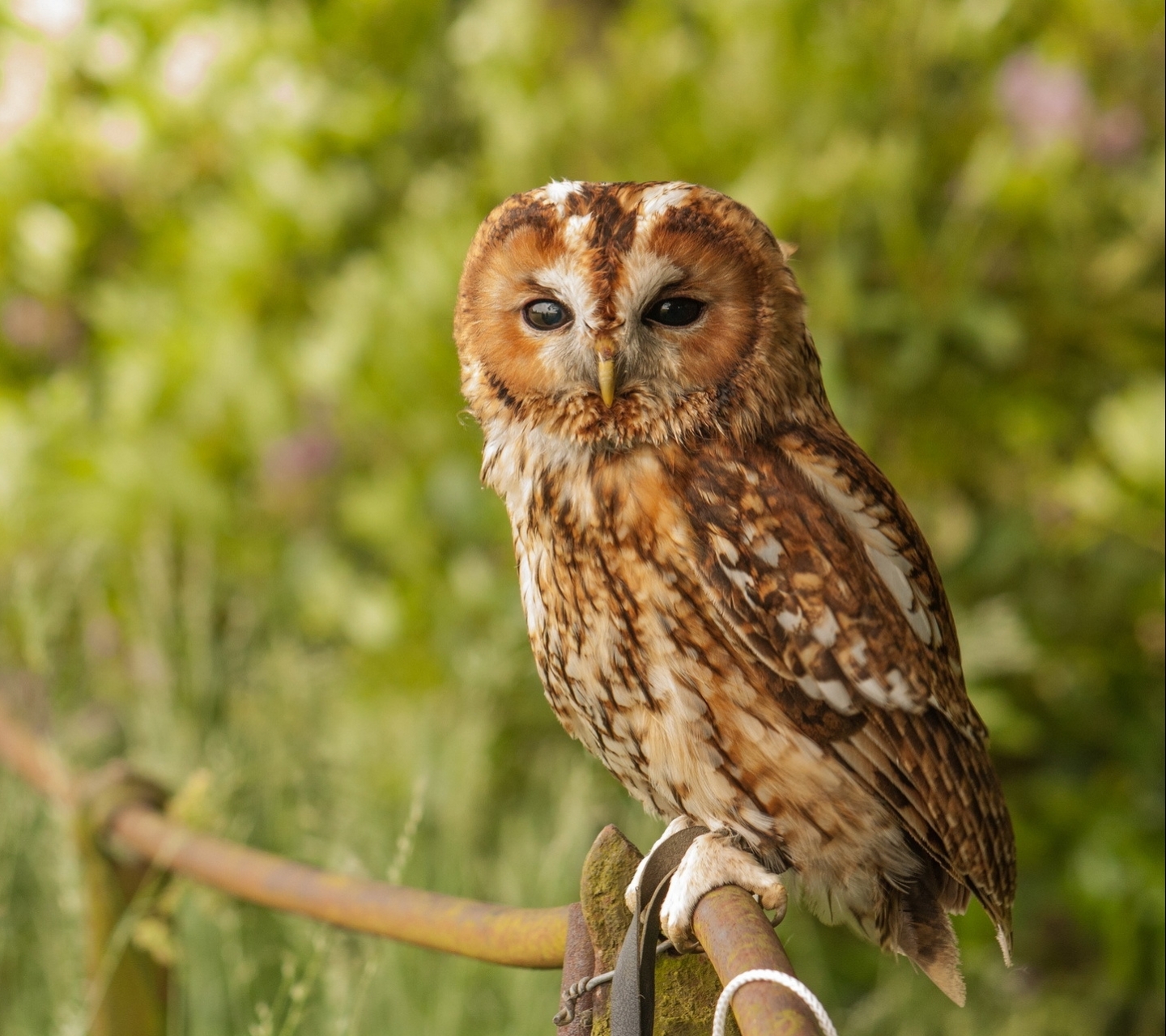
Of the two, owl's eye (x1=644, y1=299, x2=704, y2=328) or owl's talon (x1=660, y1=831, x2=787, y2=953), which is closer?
owl's talon (x1=660, y1=831, x2=787, y2=953)

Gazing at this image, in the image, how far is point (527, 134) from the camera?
2.35 metres

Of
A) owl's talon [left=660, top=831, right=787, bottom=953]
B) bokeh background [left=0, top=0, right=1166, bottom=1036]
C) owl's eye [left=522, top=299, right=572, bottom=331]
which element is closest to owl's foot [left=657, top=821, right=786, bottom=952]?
owl's talon [left=660, top=831, right=787, bottom=953]

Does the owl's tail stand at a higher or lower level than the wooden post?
higher

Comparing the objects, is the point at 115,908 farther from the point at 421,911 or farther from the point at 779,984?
the point at 779,984

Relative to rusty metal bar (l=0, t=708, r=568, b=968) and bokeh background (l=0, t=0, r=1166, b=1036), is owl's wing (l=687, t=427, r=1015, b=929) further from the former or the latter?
bokeh background (l=0, t=0, r=1166, b=1036)

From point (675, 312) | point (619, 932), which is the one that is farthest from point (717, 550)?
point (619, 932)

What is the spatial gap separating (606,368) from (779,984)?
0.61 meters

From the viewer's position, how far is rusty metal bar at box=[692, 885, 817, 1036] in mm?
619

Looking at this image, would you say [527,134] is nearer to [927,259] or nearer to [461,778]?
[927,259]

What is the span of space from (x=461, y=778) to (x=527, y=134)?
119 cm

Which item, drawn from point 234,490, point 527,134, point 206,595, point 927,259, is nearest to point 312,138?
point 527,134

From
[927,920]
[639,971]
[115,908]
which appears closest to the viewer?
[639,971]

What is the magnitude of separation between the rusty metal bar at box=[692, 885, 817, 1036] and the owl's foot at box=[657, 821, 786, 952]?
19mm

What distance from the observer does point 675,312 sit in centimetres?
117
